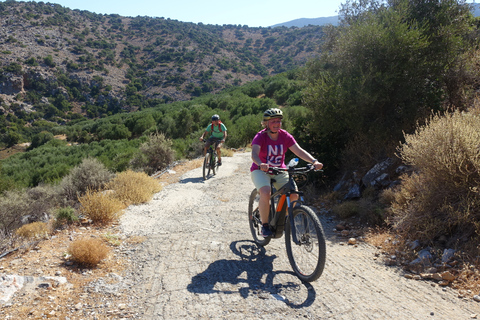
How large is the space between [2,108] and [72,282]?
6884cm

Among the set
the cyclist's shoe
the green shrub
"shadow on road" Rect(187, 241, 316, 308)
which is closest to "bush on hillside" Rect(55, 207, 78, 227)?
the green shrub

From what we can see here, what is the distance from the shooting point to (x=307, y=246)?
149 inches

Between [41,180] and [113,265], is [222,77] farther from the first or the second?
[113,265]

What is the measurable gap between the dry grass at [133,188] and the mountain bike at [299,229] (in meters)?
4.57

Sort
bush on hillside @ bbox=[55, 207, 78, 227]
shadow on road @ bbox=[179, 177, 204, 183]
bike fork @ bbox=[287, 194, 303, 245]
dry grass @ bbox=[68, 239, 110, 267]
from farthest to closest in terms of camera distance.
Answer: shadow on road @ bbox=[179, 177, 204, 183] → bush on hillside @ bbox=[55, 207, 78, 227] → dry grass @ bbox=[68, 239, 110, 267] → bike fork @ bbox=[287, 194, 303, 245]

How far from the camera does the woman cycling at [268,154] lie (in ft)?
14.0

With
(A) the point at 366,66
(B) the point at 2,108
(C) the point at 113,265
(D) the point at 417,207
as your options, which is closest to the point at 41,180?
(C) the point at 113,265

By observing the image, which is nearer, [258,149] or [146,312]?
[146,312]

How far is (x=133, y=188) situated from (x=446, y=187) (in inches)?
264

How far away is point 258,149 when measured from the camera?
4.32 m

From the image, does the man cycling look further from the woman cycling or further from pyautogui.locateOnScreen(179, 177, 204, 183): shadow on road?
the woman cycling

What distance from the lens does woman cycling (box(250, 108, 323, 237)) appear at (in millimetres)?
4273

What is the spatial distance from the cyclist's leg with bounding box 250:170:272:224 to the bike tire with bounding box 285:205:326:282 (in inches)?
17.1

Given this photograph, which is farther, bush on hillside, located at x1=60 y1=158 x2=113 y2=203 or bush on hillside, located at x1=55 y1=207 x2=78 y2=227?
bush on hillside, located at x1=60 y1=158 x2=113 y2=203
